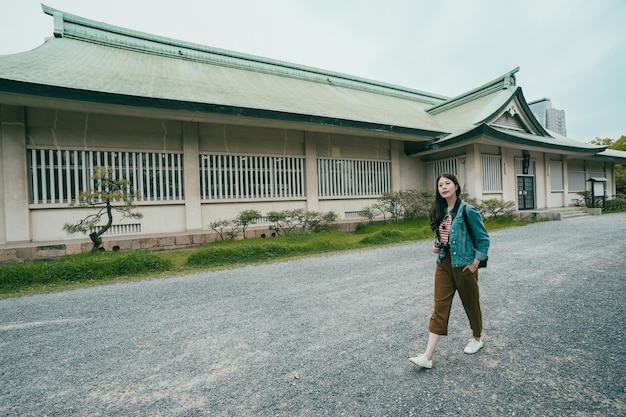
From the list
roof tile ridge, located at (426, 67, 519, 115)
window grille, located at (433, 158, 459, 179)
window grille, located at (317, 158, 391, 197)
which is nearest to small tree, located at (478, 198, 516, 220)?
window grille, located at (433, 158, 459, 179)

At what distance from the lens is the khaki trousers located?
8.02 feet

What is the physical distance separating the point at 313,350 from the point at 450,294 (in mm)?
1338

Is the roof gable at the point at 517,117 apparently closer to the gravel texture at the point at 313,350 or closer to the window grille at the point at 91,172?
the gravel texture at the point at 313,350

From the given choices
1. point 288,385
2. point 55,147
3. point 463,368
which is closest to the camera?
point 288,385

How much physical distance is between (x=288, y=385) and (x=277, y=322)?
3.99 ft

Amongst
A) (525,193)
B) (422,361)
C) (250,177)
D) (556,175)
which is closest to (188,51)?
(250,177)

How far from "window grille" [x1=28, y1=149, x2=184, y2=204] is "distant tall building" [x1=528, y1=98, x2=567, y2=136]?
3178cm

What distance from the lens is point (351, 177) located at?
13.3 m

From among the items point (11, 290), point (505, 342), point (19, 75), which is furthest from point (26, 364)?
point (19, 75)

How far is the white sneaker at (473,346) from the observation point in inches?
102

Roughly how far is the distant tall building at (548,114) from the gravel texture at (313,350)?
3100 cm

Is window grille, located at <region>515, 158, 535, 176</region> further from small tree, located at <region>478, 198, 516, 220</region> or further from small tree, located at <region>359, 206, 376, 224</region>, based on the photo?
small tree, located at <region>359, 206, 376, 224</region>

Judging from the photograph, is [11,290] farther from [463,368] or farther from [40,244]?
[463,368]

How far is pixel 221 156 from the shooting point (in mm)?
10727
